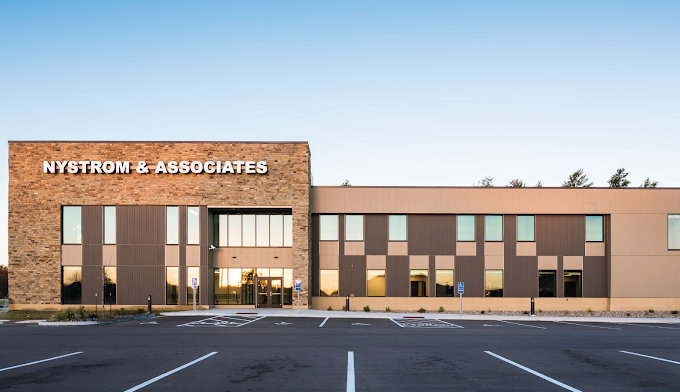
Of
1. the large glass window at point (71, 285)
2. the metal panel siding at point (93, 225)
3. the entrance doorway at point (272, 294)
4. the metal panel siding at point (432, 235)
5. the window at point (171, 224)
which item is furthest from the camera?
the metal panel siding at point (432, 235)

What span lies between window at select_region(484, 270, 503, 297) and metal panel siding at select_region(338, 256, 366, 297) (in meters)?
8.24

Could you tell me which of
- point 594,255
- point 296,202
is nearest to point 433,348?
point 296,202

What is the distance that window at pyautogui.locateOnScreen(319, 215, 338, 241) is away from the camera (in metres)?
30.9

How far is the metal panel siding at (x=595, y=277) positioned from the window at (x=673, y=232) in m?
4.40

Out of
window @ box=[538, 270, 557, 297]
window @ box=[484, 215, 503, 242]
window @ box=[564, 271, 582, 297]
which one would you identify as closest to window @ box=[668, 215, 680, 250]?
window @ box=[564, 271, 582, 297]

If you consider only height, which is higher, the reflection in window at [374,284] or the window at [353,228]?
the window at [353,228]

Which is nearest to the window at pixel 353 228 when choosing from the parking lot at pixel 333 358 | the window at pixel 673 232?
the parking lot at pixel 333 358

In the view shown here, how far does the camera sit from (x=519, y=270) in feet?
101

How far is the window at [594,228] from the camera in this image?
3102 cm

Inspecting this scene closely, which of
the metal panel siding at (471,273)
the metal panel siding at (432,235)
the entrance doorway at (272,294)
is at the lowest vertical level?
the entrance doorway at (272,294)

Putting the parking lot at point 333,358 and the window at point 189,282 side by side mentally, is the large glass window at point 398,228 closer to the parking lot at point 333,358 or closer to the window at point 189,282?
the parking lot at point 333,358

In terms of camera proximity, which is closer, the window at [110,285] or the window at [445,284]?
the window at [110,285]

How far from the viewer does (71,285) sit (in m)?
28.7

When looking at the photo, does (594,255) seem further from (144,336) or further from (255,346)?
(144,336)
